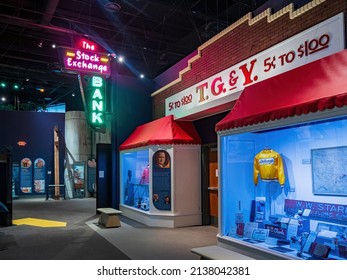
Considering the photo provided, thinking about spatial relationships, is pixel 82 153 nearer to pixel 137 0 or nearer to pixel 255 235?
pixel 137 0

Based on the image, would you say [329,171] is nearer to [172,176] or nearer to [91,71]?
[172,176]

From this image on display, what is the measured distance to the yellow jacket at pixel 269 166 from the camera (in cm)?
595

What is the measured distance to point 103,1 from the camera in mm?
11664

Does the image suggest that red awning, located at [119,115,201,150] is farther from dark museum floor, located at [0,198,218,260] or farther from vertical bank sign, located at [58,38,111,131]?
dark museum floor, located at [0,198,218,260]

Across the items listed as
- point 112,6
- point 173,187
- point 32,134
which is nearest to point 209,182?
A: point 173,187

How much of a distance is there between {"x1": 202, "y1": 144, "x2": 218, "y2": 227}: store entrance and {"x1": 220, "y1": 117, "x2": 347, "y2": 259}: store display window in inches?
100

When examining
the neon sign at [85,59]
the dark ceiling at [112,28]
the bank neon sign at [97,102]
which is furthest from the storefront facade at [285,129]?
the dark ceiling at [112,28]

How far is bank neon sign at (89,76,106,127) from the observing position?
11578 millimetres

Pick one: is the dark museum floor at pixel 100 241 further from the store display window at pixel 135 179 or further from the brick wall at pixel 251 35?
the brick wall at pixel 251 35

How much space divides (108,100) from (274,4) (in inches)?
285

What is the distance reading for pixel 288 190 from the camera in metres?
6.08

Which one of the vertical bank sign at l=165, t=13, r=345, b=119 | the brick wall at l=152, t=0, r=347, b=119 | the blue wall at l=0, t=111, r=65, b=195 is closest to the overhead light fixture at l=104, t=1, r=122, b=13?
the brick wall at l=152, t=0, r=347, b=119

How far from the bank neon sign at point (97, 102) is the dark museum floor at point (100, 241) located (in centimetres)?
352

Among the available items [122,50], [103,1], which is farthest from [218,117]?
[122,50]
